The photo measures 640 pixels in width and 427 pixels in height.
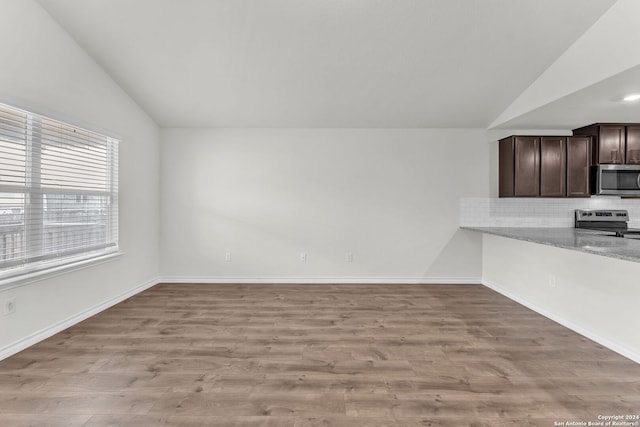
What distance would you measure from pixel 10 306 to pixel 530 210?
5980 mm

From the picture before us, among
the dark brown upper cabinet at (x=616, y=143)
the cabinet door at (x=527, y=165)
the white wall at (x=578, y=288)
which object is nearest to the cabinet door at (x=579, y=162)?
the dark brown upper cabinet at (x=616, y=143)

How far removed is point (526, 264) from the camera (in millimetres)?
3920


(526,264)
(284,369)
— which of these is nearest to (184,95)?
(284,369)

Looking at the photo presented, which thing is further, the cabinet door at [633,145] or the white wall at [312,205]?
the white wall at [312,205]

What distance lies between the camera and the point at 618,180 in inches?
161

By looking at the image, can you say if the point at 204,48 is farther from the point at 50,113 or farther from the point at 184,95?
the point at 50,113

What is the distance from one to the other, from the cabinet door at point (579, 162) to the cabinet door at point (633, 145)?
0.43 m

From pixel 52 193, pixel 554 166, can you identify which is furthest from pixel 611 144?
pixel 52 193

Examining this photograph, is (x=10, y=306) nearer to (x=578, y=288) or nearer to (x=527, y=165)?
(x=578, y=288)

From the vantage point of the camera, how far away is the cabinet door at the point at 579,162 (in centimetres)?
421

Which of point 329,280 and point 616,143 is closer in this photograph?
point 616,143

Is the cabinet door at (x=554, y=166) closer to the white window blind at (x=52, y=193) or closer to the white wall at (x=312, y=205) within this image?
the white wall at (x=312, y=205)

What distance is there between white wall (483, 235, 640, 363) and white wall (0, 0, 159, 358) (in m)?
4.95

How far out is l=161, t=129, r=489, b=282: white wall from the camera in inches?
191
